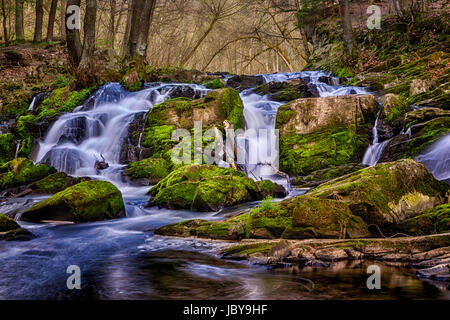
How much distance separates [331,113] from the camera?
11.2 metres

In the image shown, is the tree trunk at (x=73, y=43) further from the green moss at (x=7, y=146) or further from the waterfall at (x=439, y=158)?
the waterfall at (x=439, y=158)

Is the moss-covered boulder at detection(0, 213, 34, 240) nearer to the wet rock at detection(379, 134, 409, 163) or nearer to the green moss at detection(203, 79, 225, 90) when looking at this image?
the wet rock at detection(379, 134, 409, 163)

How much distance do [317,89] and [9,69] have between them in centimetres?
1499

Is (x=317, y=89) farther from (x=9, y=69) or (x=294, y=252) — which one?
(x=9, y=69)

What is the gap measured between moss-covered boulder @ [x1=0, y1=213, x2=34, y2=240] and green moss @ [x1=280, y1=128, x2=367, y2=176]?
6756mm

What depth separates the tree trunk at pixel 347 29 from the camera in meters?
17.1

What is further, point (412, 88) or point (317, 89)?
point (317, 89)

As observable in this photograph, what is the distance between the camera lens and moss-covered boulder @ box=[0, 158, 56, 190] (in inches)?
404

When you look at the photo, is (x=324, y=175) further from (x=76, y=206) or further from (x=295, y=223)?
(x=76, y=206)

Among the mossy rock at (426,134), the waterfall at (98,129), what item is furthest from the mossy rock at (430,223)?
the waterfall at (98,129)

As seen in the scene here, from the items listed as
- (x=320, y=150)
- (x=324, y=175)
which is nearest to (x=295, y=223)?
(x=324, y=175)

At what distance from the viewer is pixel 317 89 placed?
593 inches

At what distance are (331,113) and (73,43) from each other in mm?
11334
